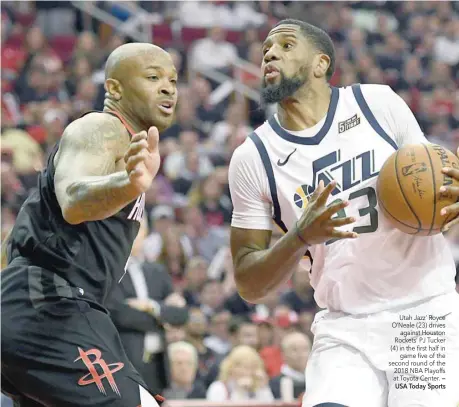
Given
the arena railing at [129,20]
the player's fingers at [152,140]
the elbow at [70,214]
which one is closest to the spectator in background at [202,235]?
the arena railing at [129,20]

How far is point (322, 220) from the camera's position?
13.7ft

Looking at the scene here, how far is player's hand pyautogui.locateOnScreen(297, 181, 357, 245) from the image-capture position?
13.6ft

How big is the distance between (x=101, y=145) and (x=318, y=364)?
153cm

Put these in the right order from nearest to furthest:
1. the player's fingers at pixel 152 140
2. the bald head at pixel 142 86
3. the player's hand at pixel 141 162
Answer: the player's hand at pixel 141 162 → the player's fingers at pixel 152 140 → the bald head at pixel 142 86

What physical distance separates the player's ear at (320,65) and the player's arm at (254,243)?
549 millimetres

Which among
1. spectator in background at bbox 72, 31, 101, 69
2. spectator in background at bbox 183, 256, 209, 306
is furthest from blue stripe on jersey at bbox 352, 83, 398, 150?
spectator in background at bbox 72, 31, 101, 69

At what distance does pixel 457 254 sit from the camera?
11.7 meters

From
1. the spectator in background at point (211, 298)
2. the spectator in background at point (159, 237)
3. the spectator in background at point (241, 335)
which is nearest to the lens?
the spectator in background at point (241, 335)

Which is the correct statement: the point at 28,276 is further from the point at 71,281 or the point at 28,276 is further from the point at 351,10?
the point at 351,10

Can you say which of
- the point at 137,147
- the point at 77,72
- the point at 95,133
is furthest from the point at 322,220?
the point at 77,72

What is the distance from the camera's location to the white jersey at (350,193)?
4578 millimetres

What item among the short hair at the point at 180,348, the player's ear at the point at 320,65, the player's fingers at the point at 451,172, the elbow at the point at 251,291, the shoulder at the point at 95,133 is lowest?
the short hair at the point at 180,348

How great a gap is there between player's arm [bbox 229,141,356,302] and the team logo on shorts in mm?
958

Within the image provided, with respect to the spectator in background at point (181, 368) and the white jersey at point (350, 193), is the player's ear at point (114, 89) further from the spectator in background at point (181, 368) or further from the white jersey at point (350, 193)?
the spectator in background at point (181, 368)
